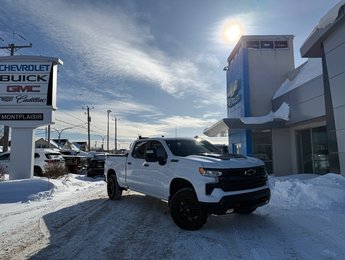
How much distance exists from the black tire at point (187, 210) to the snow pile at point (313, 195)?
130 inches

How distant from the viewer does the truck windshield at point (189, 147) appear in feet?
25.2

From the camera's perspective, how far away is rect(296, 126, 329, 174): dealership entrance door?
55.6ft

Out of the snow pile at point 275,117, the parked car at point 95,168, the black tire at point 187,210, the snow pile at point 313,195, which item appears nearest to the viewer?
the black tire at point 187,210

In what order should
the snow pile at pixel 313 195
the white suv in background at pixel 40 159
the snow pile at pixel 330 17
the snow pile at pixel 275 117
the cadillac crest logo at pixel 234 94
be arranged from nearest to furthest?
the snow pile at pixel 313 195 < the snow pile at pixel 330 17 < the white suv in background at pixel 40 159 < the snow pile at pixel 275 117 < the cadillac crest logo at pixel 234 94

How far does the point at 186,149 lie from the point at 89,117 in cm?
5454

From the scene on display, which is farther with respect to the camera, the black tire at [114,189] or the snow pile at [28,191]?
the snow pile at [28,191]

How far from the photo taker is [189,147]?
8008mm

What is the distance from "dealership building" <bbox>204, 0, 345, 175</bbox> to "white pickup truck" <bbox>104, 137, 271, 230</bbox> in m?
7.19

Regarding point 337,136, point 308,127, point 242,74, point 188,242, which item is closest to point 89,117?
point 242,74

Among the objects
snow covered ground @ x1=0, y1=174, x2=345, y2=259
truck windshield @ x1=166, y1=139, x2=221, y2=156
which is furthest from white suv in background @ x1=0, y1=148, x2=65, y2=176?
truck windshield @ x1=166, y1=139, x2=221, y2=156

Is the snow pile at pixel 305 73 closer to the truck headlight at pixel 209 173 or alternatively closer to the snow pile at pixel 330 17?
the snow pile at pixel 330 17

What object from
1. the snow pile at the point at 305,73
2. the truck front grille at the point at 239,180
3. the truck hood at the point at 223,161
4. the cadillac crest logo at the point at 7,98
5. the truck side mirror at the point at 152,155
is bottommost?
the truck front grille at the point at 239,180

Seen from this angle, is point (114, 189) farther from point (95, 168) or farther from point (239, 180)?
point (95, 168)

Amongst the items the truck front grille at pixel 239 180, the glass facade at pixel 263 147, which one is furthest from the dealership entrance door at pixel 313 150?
the truck front grille at pixel 239 180
